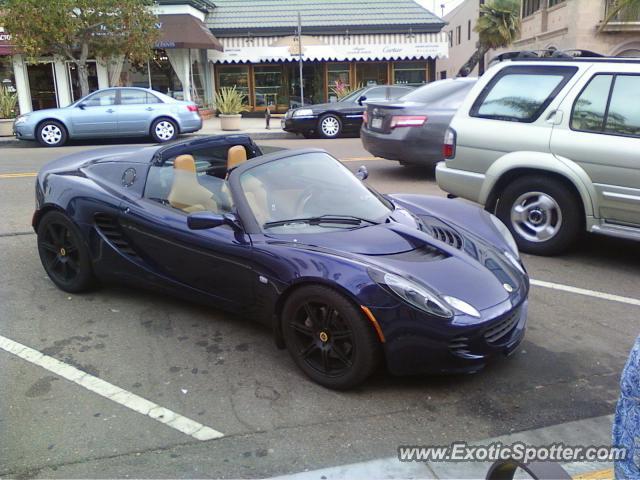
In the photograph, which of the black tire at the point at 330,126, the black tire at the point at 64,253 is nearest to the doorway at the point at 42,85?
the black tire at the point at 330,126

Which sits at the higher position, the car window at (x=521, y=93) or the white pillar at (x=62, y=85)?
the white pillar at (x=62, y=85)

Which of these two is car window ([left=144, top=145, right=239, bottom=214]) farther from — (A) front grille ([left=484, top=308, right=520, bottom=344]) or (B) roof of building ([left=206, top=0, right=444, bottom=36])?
(B) roof of building ([left=206, top=0, right=444, bottom=36])

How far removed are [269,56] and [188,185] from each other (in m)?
21.7

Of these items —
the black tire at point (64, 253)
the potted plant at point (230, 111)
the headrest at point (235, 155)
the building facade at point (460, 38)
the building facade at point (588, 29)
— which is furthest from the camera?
the building facade at point (460, 38)

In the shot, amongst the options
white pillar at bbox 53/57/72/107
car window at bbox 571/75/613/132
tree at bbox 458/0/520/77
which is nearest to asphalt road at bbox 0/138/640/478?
car window at bbox 571/75/613/132

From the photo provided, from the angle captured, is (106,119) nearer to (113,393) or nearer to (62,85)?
(62,85)

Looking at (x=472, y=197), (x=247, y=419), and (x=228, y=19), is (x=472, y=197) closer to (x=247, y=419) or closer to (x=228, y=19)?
(x=247, y=419)

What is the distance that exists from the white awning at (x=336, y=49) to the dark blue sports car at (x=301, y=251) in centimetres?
2080

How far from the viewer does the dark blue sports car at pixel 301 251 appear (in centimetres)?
317

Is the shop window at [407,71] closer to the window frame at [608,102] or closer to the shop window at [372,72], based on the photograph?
the shop window at [372,72]

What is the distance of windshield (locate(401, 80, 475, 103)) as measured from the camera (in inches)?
371

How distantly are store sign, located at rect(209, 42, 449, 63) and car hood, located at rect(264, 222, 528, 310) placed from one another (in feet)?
73.5

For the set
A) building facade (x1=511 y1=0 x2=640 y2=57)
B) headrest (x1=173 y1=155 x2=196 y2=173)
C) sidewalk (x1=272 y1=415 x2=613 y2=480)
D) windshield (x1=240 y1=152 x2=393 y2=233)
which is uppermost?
building facade (x1=511 y1=0 x2=640 y2=57)

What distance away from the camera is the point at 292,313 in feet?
11.3
